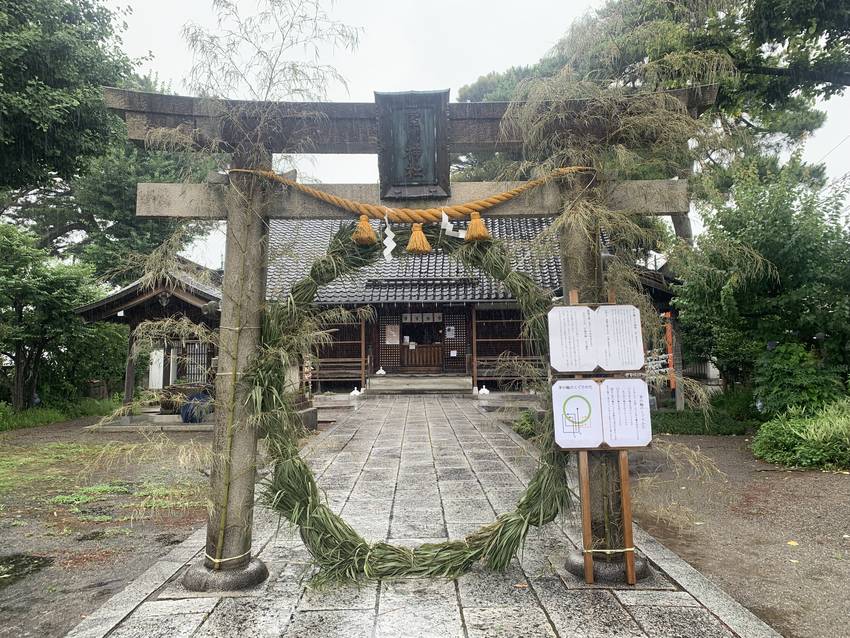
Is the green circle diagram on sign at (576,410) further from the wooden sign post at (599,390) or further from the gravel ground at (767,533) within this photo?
the gravel ground at (767,533)

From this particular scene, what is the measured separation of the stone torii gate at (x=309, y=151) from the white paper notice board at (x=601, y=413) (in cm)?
75

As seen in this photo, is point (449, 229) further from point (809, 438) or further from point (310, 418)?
point (310, 418)

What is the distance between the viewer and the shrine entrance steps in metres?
17.0

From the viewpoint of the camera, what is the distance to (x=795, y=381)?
8375 mm

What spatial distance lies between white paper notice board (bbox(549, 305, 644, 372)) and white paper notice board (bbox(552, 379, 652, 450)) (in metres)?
0.12

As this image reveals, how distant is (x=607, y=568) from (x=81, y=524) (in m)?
5.15

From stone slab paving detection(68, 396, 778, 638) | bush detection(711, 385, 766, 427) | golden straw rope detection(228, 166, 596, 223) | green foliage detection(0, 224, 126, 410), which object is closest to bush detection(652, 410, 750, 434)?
bush detection(711, 385, 766, 427)

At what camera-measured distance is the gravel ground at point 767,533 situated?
3510mm

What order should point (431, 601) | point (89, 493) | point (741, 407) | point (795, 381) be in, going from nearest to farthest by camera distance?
point (431, 601) → point (89, 493) → point (795, 381) → point (741, 407)

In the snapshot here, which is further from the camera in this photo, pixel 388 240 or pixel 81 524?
pixel 81 524

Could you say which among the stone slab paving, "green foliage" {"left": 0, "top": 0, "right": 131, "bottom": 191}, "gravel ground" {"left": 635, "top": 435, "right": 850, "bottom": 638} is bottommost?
"gravel ground" {"left": 635, "top": 435, "right": 850, "bottom": 638}

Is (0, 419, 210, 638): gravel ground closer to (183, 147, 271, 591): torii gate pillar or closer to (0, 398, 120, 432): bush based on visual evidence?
(183, 147, 271, 591): torii gate pillar

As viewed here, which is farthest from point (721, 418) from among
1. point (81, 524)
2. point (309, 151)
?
point (81, 524)

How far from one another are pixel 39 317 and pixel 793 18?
16431mm
